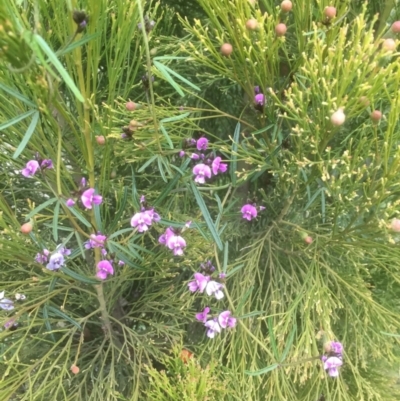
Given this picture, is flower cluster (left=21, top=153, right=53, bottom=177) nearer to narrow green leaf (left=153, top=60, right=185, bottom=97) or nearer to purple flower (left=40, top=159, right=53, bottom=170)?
purple flower (left=40, top=159, right=53, bottom=170)

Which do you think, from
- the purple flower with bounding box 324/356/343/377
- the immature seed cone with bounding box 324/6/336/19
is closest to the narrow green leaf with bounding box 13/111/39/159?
the immature seed cone with bounding box 324/6/336/19

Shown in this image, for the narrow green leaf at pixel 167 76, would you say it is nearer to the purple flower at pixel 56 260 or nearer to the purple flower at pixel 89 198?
the purple flower at pixel 89 198

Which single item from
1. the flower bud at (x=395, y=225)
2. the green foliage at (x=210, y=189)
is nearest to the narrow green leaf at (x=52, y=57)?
A: the green foliage at (x=210, y=189)

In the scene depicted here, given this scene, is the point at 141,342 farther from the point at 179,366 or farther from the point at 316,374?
the point at 316,374

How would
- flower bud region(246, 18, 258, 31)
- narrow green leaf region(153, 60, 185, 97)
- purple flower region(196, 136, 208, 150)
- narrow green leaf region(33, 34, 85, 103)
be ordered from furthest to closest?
purple flower region(196, 136, 208, 150) → flower bud region(246, 18, 258, 31) → narrow green leaf region(153, 60, 185, 97) → narrow green leaf region(33, 34, 85, 103)

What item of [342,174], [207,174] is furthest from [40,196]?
[342,174]
